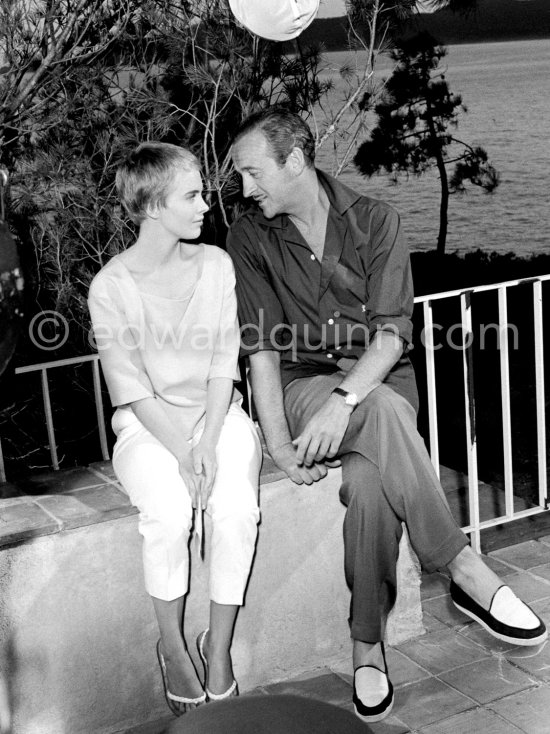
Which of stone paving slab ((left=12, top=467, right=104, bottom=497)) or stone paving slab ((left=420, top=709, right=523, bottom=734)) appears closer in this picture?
stone paving slab ((left=420, top=709, right=523, bottom=734))

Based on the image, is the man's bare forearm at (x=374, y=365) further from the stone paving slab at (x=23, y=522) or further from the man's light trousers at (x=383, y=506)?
the stone paving slab at (x=23, y=522)

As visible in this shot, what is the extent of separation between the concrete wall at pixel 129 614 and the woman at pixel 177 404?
0.11 metres

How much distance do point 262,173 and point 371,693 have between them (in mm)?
1461

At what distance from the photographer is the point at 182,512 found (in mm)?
2307

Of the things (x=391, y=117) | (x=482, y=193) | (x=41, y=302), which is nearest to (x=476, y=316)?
(x=482, y=193)

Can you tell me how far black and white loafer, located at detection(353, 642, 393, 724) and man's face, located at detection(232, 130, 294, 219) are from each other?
1.32 metres

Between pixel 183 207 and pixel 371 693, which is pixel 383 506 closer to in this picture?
pixel 371 693

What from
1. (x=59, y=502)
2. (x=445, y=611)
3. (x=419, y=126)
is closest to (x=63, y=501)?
(x=59, y=502)

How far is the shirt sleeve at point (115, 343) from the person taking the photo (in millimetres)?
2420

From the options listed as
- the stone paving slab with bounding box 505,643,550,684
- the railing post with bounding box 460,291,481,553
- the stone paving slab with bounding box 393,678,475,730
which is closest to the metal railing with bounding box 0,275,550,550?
the railing post with bounding box 460,291,481,553

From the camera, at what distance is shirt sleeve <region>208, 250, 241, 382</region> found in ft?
8.30

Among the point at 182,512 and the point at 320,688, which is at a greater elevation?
the point at 182,512

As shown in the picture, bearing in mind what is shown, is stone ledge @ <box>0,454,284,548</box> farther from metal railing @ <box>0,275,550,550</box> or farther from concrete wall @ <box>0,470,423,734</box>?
metal railing @ <box>0,275,550,550</box>

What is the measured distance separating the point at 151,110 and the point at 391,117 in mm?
3692
